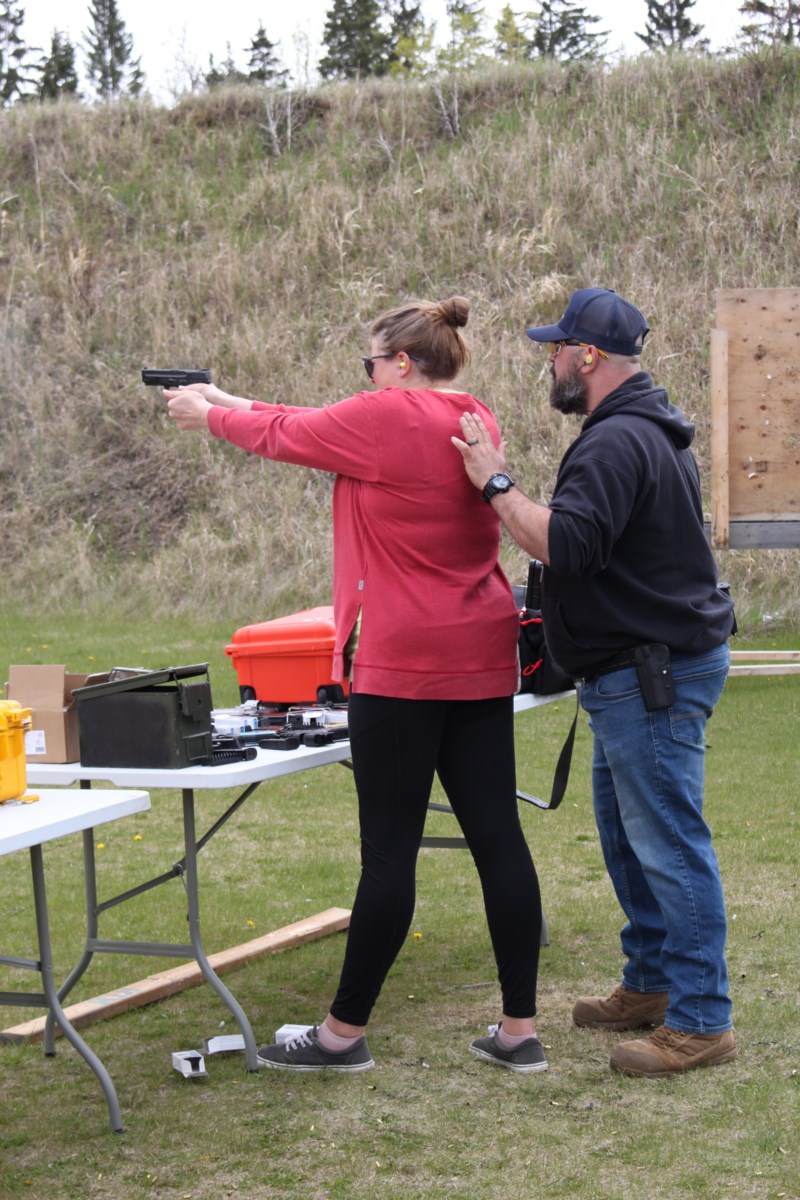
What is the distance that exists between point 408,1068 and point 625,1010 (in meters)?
0.62

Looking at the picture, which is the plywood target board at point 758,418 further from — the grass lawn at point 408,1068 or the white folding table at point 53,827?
the white folding table at point 53,827

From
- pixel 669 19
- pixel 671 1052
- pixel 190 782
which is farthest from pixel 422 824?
pixel 669 19

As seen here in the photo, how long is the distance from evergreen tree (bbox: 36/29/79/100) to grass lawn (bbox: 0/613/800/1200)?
24.4 meters

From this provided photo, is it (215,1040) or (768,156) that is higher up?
(768,156)

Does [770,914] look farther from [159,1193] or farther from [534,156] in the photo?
[534,156]

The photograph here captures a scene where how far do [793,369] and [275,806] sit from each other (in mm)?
4837

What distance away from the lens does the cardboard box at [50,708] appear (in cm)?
362

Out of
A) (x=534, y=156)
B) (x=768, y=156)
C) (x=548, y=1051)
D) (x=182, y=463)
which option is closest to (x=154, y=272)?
(x=182, y=463)

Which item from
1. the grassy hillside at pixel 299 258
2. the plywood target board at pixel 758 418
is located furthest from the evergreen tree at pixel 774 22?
the plywood target board at pixel 758 418

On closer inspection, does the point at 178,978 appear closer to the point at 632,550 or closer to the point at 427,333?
the point at 632,550

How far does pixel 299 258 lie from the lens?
17250 millimetres

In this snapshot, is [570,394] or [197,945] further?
[197,945]

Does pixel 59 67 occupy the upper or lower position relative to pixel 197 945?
upper

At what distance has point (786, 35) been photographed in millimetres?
18312
